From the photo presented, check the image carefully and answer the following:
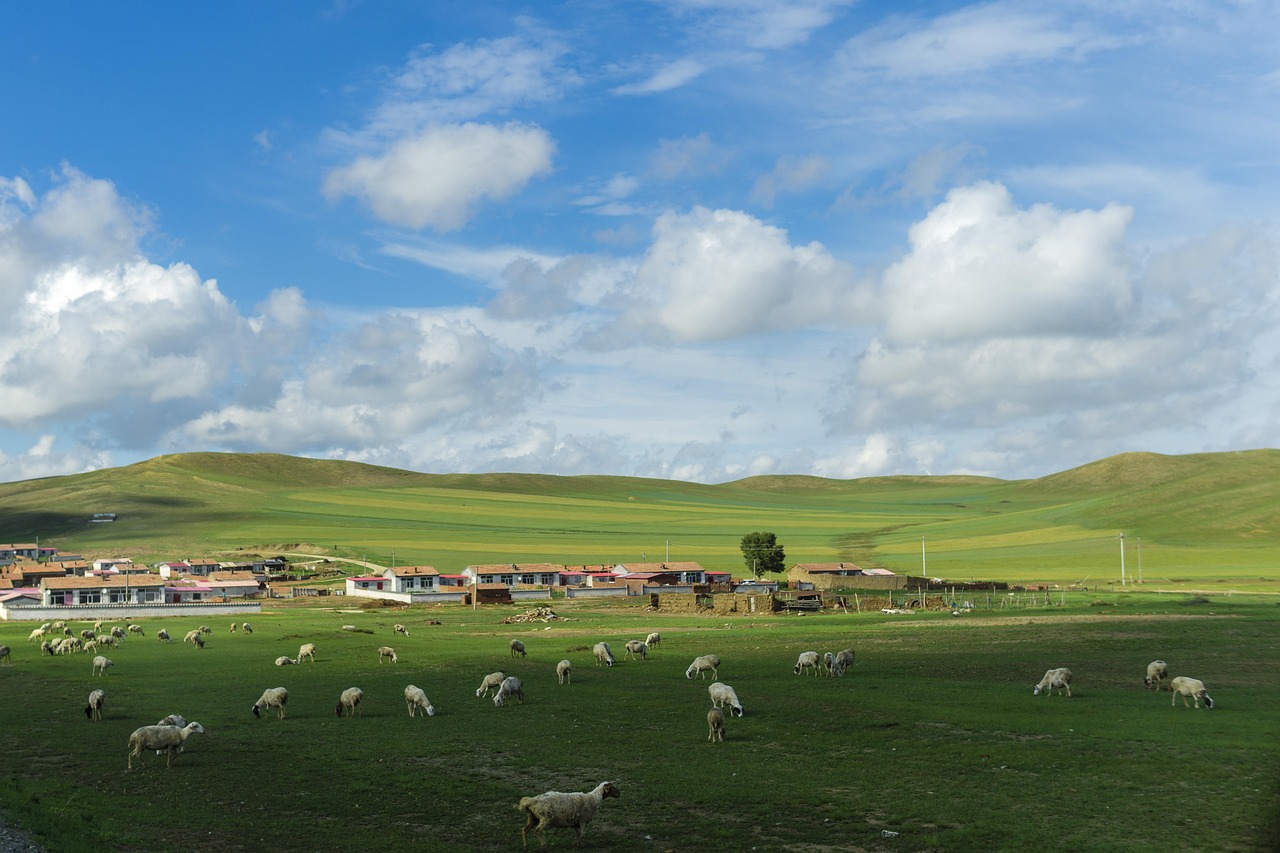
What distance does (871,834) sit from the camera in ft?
69.6

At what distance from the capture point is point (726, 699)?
35031 millimetres

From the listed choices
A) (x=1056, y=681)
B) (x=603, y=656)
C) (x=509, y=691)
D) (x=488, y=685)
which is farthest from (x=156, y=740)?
(x=1056, y=681)

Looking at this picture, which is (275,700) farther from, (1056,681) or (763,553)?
(763,553)

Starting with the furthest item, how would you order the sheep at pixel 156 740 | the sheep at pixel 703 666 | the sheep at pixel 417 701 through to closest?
the sheep at pixel 703 666 → the sheep at pixel 417 701 → the sheep at pixel 156 740

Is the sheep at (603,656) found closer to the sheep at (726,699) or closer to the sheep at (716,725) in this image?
the sheep at (726,699)

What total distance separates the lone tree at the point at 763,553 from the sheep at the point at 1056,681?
112291 millimetres

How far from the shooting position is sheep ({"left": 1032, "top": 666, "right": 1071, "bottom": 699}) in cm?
3738

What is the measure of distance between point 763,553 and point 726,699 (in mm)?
116470

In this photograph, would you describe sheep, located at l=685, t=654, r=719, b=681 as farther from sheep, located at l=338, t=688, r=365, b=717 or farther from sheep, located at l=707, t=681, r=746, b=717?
sheep, located at l=338, t=688, r=365, b=717

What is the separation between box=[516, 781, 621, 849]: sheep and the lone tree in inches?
5135

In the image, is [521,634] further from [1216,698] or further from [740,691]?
[1216,698]

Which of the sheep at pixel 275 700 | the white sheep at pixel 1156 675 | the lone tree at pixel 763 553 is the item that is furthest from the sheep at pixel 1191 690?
the lone tree at pixel 763 553

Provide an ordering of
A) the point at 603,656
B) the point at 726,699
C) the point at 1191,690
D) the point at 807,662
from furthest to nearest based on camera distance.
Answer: the point at 603,656 < the point at 807,662 < the point at 726,699 < the point at 1191,690

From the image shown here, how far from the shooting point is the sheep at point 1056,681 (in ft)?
123
